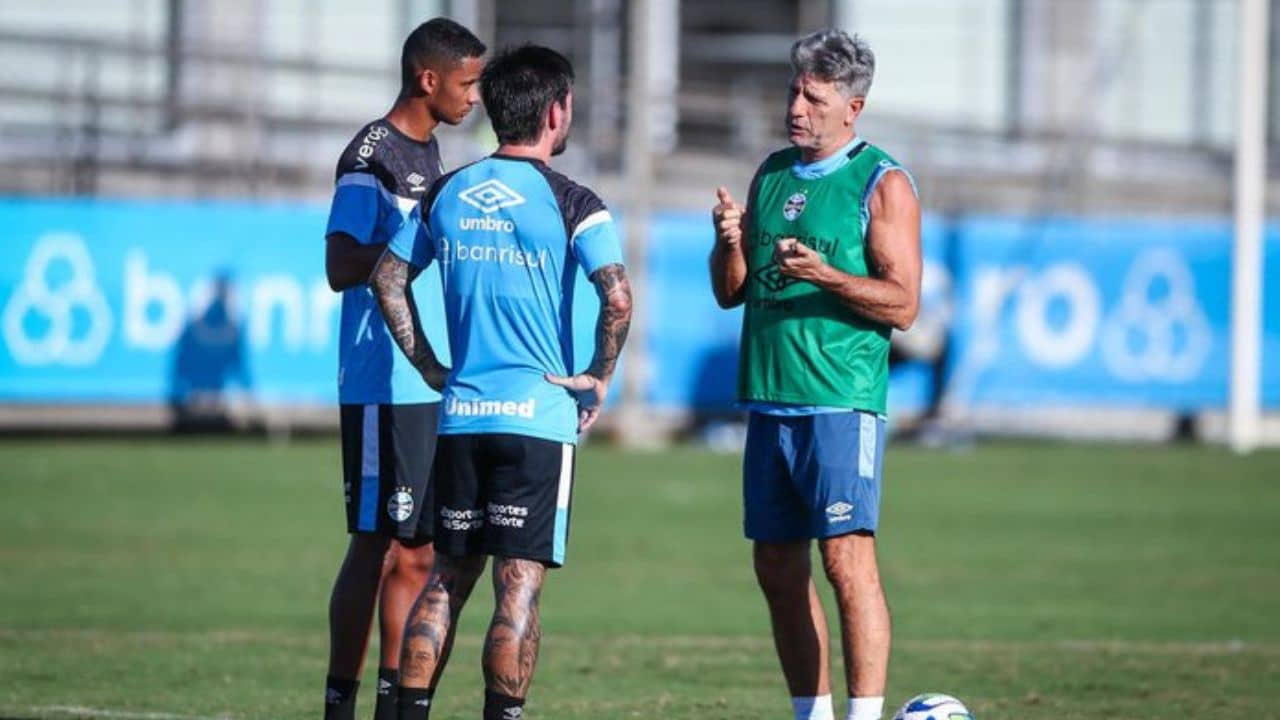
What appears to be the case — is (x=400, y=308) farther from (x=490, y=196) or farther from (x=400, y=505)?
(x=400, y=505)

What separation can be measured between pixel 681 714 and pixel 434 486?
193cm

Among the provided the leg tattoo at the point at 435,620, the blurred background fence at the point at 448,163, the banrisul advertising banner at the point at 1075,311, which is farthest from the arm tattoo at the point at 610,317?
the banrisul advertising banner at the point at 1075,311

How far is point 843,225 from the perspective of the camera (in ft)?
27.0

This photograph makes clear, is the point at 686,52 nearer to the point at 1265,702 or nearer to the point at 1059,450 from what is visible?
the point at 1059,450

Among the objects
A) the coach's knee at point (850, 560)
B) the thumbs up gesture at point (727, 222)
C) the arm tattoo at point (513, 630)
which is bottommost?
the arm tattoo at point (513, 630)

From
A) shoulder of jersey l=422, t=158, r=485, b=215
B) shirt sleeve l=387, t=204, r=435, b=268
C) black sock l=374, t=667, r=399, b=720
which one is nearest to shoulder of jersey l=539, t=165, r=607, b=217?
shoulder of jersey l=422, t=158, r=485, b=215

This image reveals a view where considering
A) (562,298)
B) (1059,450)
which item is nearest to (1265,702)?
(562,298)

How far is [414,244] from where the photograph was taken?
309 inches

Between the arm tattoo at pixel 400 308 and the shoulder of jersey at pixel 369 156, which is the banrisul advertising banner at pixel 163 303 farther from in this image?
the arm tattoo at pixel 400 308

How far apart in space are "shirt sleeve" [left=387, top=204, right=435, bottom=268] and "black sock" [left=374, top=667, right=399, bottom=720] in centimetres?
153

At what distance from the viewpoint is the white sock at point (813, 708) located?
328 inches

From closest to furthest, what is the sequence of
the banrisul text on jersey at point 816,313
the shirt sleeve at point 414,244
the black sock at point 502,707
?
the black sock at point 502,707 < the shirt sleeve at point 414,244 < the banrisul text on jersey at point 816,313

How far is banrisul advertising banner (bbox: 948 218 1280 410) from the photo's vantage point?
980 inches

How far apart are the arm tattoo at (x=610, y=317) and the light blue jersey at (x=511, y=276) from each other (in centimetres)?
5
